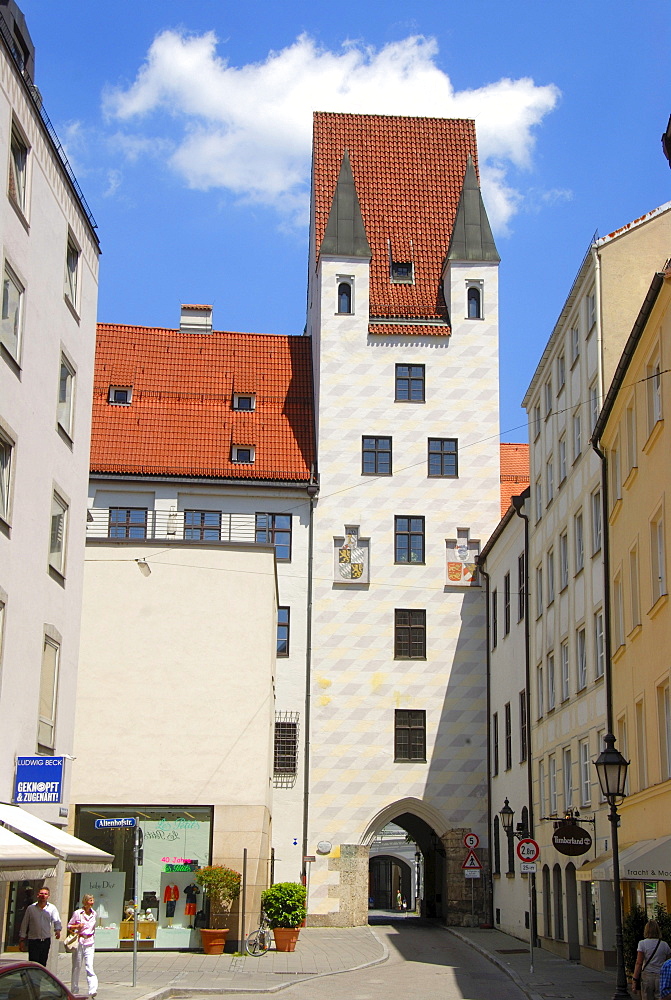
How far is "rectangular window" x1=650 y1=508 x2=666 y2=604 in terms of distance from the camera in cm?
2147

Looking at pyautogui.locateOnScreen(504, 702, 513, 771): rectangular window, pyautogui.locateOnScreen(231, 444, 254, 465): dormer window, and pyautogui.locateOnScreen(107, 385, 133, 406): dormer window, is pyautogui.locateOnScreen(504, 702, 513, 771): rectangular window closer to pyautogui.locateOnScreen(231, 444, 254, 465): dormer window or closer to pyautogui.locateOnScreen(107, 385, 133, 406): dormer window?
pyautogui.locateOnScreen(231, 444, 254, 465): dormer window

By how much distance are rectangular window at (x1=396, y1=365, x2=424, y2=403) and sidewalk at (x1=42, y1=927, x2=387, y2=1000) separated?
19248mm

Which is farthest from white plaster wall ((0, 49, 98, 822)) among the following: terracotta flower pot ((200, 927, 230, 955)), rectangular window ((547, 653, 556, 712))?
rectangular window ((547, 653, 556, 712))

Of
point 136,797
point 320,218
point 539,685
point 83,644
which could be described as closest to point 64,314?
point 83,644

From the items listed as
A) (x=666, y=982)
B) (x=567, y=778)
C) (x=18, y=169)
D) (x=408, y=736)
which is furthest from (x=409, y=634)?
(x=666, y=982)

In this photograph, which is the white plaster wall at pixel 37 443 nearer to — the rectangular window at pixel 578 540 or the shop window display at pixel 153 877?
the shop window display at pixel 153 877

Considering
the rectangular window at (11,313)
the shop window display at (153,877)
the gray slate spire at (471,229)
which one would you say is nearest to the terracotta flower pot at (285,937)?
the shop window display at (153,877)

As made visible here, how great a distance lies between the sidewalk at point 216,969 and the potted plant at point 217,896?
37cm

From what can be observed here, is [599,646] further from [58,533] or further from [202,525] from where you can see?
[202,525]

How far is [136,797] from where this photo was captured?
29.4m

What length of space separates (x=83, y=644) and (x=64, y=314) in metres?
10.1

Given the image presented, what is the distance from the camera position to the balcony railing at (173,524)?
43375mm

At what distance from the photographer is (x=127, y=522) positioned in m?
43.5

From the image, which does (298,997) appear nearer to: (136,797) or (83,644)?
(136,797)
